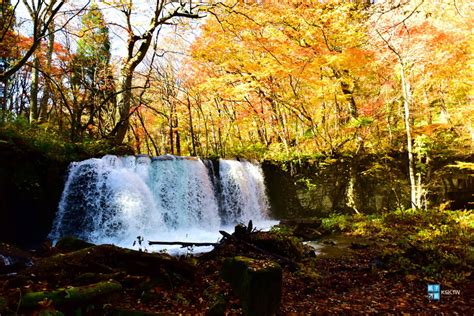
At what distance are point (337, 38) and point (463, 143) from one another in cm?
667

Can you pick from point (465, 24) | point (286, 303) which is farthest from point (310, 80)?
point (286, 303)

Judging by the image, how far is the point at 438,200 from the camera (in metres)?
12.9

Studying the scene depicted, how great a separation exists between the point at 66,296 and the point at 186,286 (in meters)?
1.88

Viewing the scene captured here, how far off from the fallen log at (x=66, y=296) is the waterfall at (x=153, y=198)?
6.07 meters

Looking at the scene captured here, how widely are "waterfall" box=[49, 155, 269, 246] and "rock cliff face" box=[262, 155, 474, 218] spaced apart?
1.28m

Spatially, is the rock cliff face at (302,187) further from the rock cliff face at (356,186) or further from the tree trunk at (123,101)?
the tree trunk at (123,101)

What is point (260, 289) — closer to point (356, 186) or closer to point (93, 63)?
point (356, 186)

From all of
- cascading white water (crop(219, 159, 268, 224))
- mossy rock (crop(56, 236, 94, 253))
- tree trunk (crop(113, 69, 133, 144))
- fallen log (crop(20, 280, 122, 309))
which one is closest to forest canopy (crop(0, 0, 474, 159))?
tree trunk (crop(113, 69, 133, 144))

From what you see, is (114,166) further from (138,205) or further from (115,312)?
(115,312)

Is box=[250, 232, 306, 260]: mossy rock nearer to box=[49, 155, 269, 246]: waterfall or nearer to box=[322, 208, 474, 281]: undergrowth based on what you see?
box=[322, 208, 474, 281]: undergrowth

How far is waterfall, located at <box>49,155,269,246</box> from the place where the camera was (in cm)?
990

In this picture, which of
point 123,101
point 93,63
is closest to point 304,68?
point 123,101

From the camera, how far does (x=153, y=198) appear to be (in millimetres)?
11336

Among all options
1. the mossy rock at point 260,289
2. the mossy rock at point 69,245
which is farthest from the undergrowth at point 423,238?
the mossy rock at point 69,245
